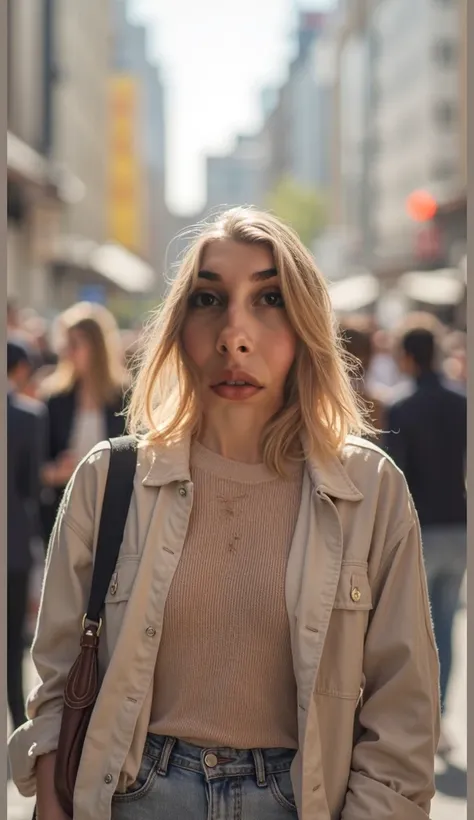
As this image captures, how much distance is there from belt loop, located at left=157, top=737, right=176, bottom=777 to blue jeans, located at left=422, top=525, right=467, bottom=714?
179 inches

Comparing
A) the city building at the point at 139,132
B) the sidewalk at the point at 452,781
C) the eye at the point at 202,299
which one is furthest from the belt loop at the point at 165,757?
the city building at the point at 139,132

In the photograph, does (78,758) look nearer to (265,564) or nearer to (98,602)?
(98,602)

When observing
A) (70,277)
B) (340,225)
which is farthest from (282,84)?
(70,277)

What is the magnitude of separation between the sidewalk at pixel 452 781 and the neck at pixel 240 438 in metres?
3.03

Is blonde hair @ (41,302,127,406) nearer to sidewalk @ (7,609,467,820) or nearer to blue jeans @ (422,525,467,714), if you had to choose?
sidewalk @ (7,609,467,820)

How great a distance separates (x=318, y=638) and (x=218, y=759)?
0.28 m

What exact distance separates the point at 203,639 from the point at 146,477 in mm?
325

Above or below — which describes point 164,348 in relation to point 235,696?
above

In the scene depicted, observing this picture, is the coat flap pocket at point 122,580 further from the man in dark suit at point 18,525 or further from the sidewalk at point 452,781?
the man in dark suit at point 18,525

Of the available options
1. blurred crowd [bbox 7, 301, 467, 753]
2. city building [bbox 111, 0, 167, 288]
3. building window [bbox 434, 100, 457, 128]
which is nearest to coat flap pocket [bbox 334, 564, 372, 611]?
blurred crowd [bbox 7, 301, 467, 753]

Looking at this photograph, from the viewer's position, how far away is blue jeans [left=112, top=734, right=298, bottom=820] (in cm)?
251

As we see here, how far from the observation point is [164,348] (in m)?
2.78

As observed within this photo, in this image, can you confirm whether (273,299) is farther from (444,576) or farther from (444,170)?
(444,170)

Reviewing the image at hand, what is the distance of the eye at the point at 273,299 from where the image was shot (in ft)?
8.89
